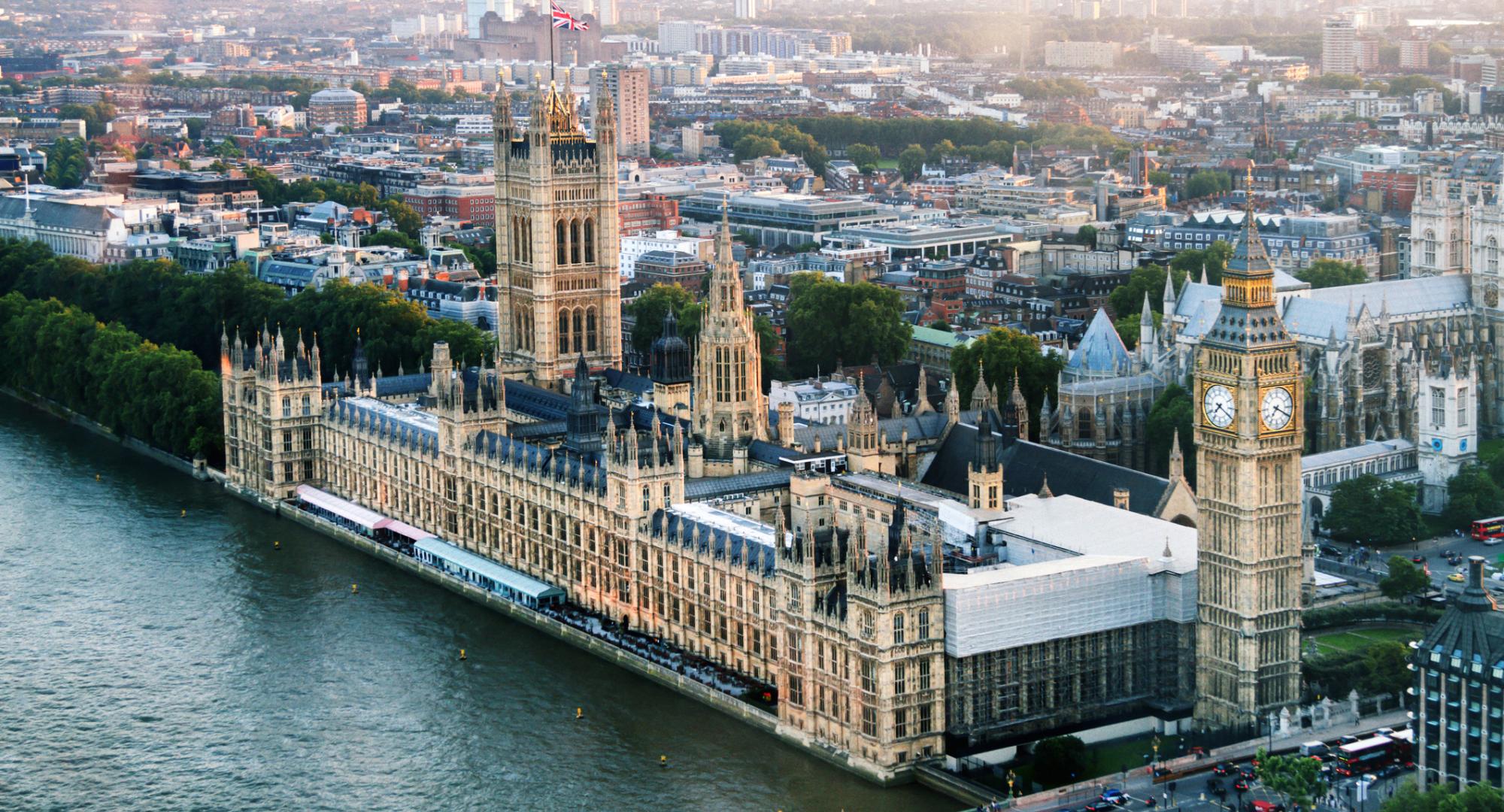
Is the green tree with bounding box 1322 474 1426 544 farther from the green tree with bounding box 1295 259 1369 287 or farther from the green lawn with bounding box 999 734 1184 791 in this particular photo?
the green tree with bounding box 1295 259 1369 287

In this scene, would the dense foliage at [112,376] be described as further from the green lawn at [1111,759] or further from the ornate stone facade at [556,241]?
the green lawn at [1111,759]

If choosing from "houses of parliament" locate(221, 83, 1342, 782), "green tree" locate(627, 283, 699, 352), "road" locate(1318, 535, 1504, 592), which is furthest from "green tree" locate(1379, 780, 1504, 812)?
"green tree" locate(627, 283, 699, 352)

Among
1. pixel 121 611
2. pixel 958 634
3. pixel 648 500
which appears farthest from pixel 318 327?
pixel 958 634

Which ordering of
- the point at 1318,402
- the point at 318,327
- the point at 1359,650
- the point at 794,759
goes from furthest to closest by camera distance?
the point at 318,327, the point at 1318,402, the point at 1359,650, the point at 794,759

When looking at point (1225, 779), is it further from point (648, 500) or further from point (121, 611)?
point (121, 611)

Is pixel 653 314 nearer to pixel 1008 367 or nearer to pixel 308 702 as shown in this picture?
pixel 1008 367
